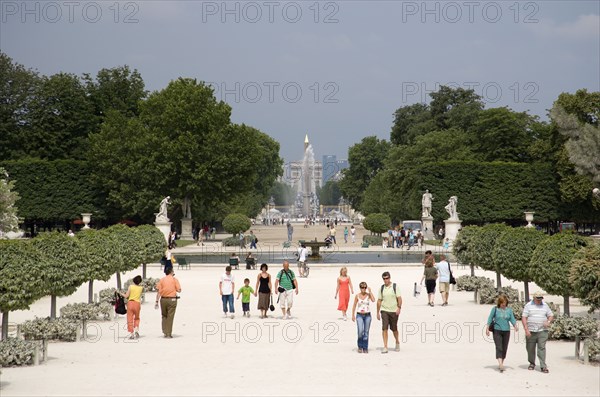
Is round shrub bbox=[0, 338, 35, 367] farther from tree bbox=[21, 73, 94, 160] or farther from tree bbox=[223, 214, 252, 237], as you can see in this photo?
tree bbox=[21, 73, 94, 160]

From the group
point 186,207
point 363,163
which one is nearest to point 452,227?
point 186,207

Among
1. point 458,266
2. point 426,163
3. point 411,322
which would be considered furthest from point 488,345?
point 426,163

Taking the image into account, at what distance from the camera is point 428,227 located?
218ft

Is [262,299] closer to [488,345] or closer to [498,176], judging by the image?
[488,345]

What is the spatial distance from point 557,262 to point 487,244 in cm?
692

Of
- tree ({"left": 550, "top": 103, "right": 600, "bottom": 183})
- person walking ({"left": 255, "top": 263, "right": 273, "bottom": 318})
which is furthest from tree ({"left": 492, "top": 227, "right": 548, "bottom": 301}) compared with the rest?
tree ({"left": 550, "top": 103, "right": 600, "bottom": 183})

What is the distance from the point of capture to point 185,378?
13.6 meters

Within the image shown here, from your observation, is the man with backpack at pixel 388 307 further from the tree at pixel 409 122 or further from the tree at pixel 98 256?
the tree at pixel 409 122

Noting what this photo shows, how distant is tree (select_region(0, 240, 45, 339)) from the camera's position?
48.0ft

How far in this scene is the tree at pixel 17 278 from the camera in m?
14.6

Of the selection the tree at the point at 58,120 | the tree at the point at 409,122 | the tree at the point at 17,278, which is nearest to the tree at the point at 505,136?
the tree at the point at 409,122

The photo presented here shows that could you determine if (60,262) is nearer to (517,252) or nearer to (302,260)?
(517,252)

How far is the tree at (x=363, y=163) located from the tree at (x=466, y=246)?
295 ft

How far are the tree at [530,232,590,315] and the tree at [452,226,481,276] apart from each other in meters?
6.85
